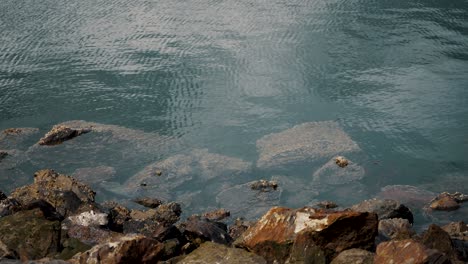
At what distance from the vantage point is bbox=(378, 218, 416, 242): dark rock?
9.96 metres

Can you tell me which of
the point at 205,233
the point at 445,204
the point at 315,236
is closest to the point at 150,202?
the point at 205,233

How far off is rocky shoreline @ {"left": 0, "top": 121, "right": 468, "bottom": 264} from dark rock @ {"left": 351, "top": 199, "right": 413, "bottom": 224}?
0.02 m

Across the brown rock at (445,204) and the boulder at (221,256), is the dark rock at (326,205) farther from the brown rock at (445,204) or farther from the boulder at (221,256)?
the boulder at (221,256)

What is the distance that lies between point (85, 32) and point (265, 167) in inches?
511

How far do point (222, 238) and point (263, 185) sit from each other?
4.48m

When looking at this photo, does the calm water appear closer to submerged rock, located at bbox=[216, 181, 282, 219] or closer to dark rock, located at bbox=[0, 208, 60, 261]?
submerged rock, located at bbox=[216, 181, 282, 219]

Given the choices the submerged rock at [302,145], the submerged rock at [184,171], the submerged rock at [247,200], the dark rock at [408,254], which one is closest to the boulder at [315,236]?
the dark rock at [408,254]

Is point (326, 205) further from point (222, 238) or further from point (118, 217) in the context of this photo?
point (118, 217)

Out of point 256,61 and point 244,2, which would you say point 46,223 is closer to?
point 256,61

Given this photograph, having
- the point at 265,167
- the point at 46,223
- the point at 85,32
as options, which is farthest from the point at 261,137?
the point at 85,32

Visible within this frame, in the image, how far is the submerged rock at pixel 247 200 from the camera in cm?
1335

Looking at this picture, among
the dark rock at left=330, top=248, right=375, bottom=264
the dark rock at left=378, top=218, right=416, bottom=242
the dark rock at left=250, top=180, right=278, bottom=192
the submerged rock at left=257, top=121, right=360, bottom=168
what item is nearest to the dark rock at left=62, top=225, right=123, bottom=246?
the dark rock at left=330, top=248, right=375, bottom=264

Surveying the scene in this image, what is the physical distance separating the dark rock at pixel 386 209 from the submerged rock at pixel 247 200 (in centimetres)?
224

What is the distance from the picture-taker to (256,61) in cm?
2134
